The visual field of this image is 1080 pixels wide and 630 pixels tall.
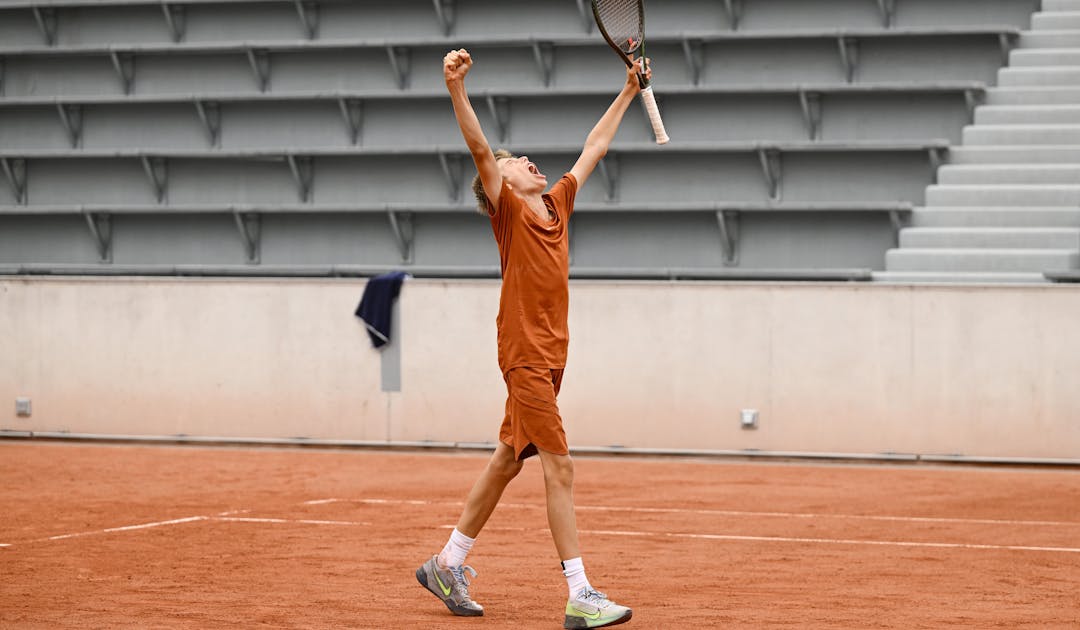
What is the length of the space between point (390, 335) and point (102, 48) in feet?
30.0

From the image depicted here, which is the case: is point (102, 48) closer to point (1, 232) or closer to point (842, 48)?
point (1, 232)

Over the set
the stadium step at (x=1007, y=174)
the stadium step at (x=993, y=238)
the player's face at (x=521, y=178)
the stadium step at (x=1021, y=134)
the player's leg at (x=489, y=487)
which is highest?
the stadium step at (x=1021, y=134)

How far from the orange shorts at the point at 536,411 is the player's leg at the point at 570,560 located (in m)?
0.07

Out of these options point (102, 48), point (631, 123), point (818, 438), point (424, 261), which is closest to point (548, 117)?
point (631, 123)

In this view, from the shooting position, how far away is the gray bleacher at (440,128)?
65.6ft

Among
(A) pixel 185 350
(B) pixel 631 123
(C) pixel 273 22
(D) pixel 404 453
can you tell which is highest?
(C) pixel 273 22

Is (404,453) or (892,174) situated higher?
(892,174)

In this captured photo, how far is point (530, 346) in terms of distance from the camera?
255 inches

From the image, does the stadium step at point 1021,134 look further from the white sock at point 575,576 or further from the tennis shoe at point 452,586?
the white sock at point 575,576

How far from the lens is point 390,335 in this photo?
15500mm

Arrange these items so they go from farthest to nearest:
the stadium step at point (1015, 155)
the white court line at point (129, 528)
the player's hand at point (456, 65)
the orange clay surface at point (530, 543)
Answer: the stadium step at point (1015, 155) < the white court line at point (129, 528) < the orange clay surface at point (530, 543) < the player's hand at point (456, 65)

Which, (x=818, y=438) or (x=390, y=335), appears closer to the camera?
(x=818, y=438)

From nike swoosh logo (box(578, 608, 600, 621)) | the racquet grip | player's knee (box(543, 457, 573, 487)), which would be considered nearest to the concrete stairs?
the racquet grip

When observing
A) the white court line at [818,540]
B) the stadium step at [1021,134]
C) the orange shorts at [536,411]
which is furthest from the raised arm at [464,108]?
the stadium step at [1021,134]
